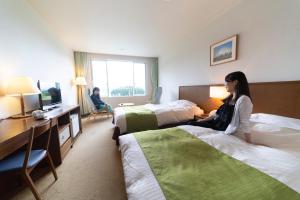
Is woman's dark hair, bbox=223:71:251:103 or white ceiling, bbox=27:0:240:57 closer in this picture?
woman's dark hair, bbox=223:71:251:103

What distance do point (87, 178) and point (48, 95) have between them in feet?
6.06

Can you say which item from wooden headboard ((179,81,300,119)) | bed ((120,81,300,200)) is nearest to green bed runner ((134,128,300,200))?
bed ((120,81,300,200))

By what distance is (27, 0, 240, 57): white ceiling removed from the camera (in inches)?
89.7

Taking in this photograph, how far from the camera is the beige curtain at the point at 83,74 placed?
16.6ft

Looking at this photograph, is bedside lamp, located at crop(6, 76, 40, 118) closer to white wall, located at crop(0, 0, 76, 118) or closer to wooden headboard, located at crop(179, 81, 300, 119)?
white wall, located at crop(0, 0, 76, 118)

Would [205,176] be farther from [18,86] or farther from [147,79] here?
[147,79]

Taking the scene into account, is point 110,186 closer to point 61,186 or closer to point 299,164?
point 61,186

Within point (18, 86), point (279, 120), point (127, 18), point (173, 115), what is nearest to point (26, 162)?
point (18, 86)

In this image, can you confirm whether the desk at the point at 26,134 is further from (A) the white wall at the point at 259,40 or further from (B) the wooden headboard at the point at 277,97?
(A) the white wall at the point at 259,40

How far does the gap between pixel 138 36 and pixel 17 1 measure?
2.37m

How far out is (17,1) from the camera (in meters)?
2.02

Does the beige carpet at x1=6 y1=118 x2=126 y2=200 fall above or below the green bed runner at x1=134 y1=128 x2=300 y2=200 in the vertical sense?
below

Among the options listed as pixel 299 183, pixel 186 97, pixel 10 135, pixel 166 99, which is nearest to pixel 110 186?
pixel 10 135

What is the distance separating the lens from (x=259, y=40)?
6.48 feet
